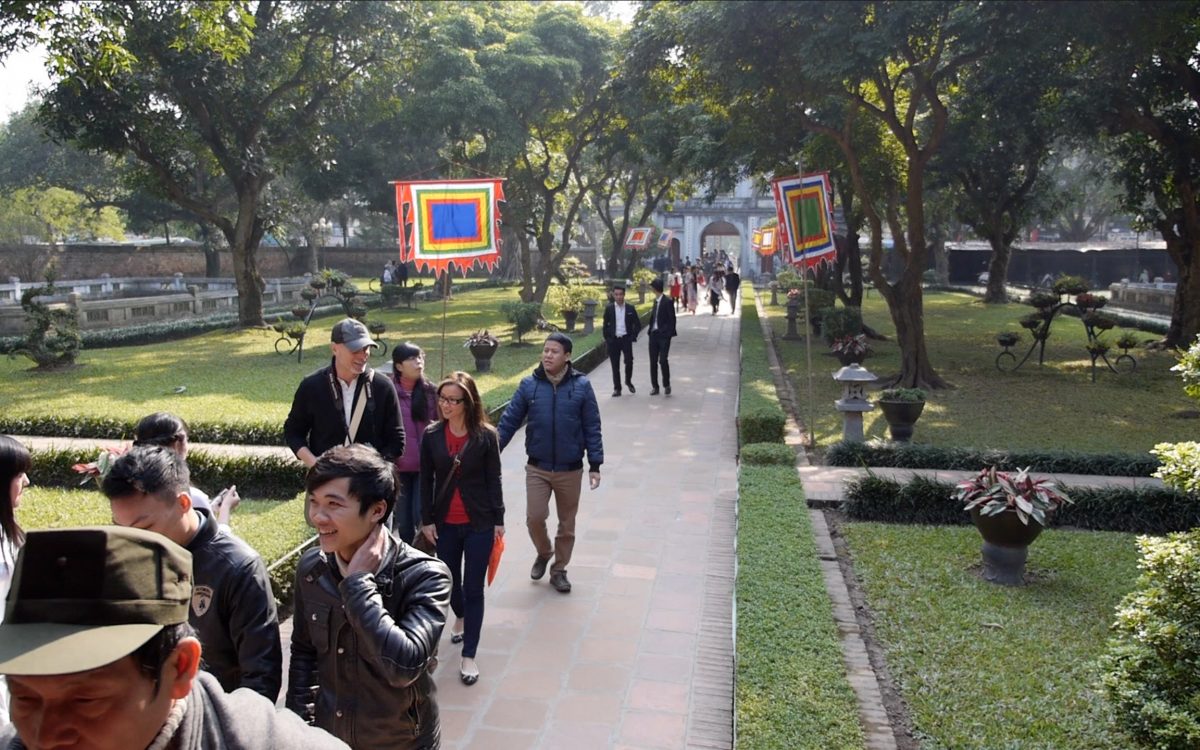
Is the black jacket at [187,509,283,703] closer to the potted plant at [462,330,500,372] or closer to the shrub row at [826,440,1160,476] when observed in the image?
the shrub row at [826,440,1160,476]

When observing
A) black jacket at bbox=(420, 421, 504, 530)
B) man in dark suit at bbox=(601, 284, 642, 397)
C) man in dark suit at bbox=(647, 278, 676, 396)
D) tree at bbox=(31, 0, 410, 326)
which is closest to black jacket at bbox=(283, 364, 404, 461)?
black jacket at bbox=(420, 421, 504, 530)

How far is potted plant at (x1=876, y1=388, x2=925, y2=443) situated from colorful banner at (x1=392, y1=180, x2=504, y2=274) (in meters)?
4.45

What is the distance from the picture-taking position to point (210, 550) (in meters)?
2.79

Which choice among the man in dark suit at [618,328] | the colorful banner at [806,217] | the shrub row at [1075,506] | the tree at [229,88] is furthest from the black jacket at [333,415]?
the tree at [229,88]

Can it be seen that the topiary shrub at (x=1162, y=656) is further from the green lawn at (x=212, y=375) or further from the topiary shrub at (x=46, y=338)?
the topiary shrub at (x=46, y=338)

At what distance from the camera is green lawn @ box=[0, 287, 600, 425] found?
11836mm

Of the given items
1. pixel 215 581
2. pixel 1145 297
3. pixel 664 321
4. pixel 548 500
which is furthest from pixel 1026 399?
pixel 1145 297

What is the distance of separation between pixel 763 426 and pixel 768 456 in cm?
92

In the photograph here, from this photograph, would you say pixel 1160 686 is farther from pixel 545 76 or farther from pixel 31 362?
pixel 545 76

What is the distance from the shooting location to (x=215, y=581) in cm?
273

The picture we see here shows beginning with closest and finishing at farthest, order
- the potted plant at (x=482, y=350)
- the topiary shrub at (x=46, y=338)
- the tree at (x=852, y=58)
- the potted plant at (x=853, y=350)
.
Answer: the tree at (x=852, y=58) → the potted plant at (x=853, y=350) → the topiary shrub at (x=46, y=338) → the potted plant at (x=482, y=350)

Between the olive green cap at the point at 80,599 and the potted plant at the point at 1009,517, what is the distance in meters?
5.85

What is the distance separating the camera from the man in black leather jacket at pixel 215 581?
2.72 metres

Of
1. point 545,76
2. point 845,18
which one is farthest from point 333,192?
point 845,18
